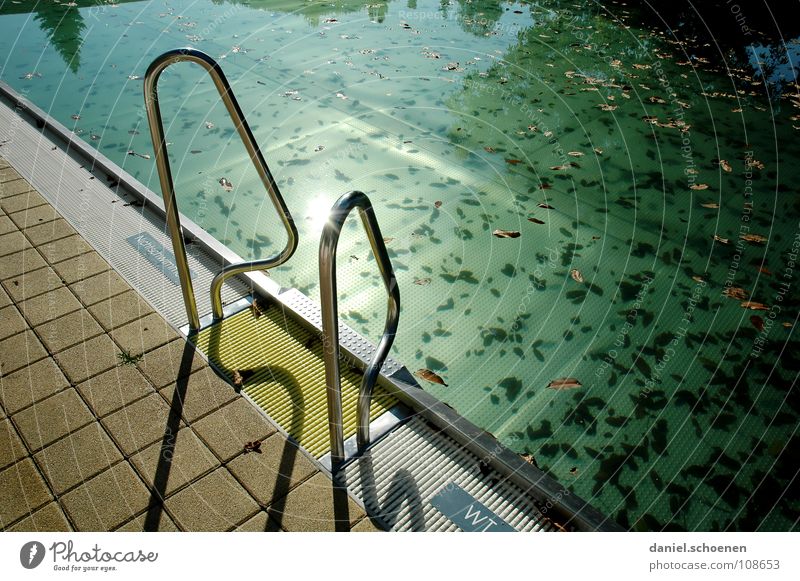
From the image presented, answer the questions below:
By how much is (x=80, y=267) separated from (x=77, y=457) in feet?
4.07

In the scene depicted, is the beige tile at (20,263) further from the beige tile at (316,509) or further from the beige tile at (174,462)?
the beige tile at (316,509)

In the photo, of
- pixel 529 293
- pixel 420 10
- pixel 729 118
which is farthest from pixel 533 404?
pixel 420 10

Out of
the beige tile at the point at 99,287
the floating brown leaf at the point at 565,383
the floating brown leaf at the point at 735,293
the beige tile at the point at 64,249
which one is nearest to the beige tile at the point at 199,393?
the beige tile at the point at 99,287

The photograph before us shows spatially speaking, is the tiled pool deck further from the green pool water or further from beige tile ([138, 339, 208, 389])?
the green pool water

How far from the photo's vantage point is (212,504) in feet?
6.51

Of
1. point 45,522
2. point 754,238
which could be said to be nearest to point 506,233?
point 754,238

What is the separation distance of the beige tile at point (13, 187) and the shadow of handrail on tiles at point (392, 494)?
2.92m

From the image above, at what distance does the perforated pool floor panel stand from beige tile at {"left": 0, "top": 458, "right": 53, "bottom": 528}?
755 millimetres

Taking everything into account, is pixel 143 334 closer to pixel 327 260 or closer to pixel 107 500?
pixel 107 500

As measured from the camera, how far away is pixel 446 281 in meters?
3.22

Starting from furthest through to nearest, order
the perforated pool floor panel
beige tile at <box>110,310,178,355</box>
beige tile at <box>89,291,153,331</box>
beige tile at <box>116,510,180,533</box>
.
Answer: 1. beige tile at <box>89,291,153,331</box>
2. beige tile at <box>110,310,178,355</box>
3. the perforated pool floor panel
4. beige tile at <box>116,510,180,533</box>

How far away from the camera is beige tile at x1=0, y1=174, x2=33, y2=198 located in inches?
141
